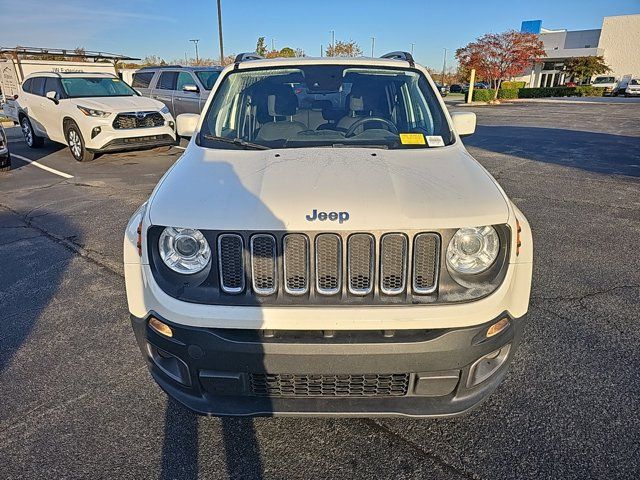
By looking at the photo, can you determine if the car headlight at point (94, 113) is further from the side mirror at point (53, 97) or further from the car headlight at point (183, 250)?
the car headlight at point (183, 250)

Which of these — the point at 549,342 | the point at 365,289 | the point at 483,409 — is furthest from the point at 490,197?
the point at 549,342

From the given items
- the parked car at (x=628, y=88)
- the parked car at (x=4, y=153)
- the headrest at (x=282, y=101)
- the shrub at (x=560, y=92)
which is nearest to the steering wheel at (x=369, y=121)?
the headrest at (x=282, y=101)

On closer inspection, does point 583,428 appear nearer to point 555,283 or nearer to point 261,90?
point 555,283

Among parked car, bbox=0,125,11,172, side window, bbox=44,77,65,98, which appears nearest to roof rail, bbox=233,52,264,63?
parked car, bbox=0,125,11,172

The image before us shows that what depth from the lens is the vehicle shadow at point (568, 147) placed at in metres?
10.2

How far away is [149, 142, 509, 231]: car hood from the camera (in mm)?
2023

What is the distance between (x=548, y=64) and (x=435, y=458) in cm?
7342

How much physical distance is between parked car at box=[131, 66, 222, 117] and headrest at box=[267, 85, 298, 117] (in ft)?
27.8

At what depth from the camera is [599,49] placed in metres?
56.1

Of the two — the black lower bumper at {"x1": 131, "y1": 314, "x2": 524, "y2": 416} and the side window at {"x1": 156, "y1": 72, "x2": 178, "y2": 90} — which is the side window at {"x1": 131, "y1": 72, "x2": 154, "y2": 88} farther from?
the black lower bumper at {"x1": 131, "y1": 314, "x2": 524, "y2": 416}

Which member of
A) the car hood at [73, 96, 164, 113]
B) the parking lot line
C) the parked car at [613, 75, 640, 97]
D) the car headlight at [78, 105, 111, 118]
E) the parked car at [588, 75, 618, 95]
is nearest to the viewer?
the parking lot line

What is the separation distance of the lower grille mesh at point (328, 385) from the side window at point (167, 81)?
12.4 metres

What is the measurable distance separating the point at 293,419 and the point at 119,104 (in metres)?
9.53

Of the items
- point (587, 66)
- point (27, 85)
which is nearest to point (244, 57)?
point (27, 85)
